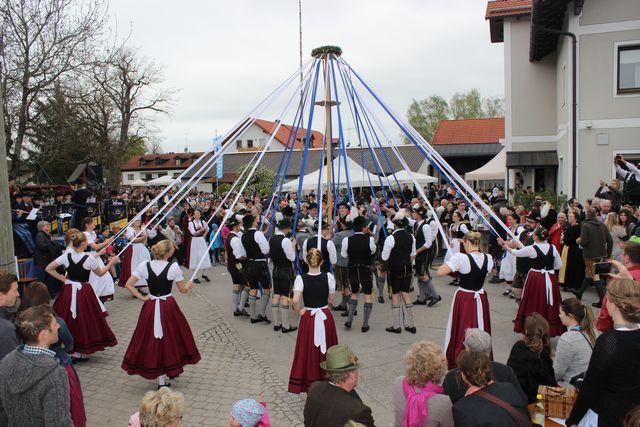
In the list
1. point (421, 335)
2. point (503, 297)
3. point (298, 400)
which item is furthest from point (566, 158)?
point (298, 400)

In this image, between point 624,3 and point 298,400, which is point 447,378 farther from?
point 624,3

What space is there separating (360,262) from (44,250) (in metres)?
5.50

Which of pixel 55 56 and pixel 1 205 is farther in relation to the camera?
pixel 55 56

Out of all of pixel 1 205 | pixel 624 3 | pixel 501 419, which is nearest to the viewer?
pixel 501 419

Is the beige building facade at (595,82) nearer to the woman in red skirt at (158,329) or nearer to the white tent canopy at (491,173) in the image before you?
the white tent canopy at (491,173)

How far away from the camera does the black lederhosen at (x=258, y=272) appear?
7655 millimetres

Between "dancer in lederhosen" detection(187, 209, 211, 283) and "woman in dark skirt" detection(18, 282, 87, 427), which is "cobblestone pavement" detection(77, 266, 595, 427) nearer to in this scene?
"woman in dark skirt" detection(18, 282, 87, 427)

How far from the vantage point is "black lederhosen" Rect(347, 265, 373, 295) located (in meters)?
7.23

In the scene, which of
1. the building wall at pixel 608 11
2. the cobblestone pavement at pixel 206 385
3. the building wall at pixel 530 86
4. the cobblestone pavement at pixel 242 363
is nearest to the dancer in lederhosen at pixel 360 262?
the cobblestone pavement at pixel 242 363

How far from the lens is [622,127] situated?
37.9ft

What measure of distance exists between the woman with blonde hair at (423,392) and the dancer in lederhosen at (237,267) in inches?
203

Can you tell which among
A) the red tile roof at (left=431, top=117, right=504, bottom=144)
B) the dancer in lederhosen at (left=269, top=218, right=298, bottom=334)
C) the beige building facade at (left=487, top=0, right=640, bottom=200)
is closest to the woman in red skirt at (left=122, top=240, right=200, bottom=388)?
the dancer in lederhosen at (left=269, top=218, right=298, bottom=334)

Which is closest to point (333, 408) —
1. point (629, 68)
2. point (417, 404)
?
point (417, 404)

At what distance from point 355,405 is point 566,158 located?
12.4 m
